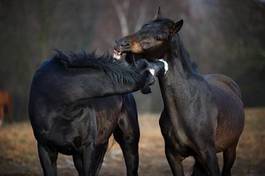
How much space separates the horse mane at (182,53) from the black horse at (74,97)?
455 mm

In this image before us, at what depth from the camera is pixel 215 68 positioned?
22.9m

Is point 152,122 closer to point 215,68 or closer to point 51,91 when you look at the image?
point 215,68

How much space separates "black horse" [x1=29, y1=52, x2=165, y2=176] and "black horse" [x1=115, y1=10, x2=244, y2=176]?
0.32m

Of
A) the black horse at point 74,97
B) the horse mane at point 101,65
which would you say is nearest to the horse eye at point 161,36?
the black horse at point 74,97

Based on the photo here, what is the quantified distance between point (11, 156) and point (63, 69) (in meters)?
5.89

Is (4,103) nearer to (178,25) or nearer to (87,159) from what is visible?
(87,159)

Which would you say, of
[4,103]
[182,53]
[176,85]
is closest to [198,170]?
[176,85]

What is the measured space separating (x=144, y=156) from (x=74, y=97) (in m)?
6.19

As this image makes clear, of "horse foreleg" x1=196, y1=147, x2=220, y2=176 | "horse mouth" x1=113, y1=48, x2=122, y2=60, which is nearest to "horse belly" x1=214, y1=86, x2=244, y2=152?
"horse foreleg" x1=196, y1=147, x2=220, y2=176

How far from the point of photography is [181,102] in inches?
248

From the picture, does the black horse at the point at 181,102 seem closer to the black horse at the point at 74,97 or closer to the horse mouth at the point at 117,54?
the horse mouth at the point at 117,54

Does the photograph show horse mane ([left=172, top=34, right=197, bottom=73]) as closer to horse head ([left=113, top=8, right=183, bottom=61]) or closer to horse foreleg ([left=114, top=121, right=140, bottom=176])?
horse head ([left=113, top=8, right=183, bottom=61])

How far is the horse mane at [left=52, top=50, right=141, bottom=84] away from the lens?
5.68 m

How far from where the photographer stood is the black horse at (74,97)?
5.74 meters
